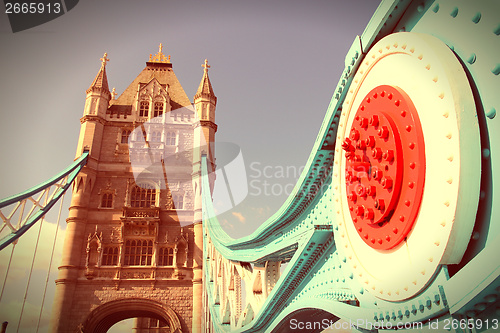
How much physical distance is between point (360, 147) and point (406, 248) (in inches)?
33.6

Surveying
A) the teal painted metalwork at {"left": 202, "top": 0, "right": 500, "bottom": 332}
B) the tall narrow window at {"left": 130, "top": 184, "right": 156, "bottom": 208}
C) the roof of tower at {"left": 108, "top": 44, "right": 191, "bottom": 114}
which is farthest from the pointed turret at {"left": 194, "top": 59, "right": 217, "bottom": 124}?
the teal painted metalwork at {"left": 202, "top": 0, "right": 500, "bottom": 332}

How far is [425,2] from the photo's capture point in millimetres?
2416

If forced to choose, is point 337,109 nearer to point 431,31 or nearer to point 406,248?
point 431,31

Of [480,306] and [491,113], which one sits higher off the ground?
[491,113]

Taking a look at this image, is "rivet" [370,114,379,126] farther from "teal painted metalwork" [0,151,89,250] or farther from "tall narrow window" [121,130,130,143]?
"tall narrow window" [121,130,130,143]

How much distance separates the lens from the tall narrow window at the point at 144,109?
83.3ft

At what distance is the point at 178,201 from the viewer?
74.4ft

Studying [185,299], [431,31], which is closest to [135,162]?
[185,299]

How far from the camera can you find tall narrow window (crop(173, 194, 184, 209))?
2256 cm

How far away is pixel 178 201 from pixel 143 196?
Result: 205cm

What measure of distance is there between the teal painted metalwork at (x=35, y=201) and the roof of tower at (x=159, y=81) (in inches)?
199

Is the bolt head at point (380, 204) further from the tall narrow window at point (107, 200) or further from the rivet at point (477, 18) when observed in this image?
the tall narrow window at point (107, 200)

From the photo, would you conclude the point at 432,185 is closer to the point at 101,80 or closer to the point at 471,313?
the point at 471,313

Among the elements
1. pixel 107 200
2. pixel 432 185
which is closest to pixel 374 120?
pixel 432 185
